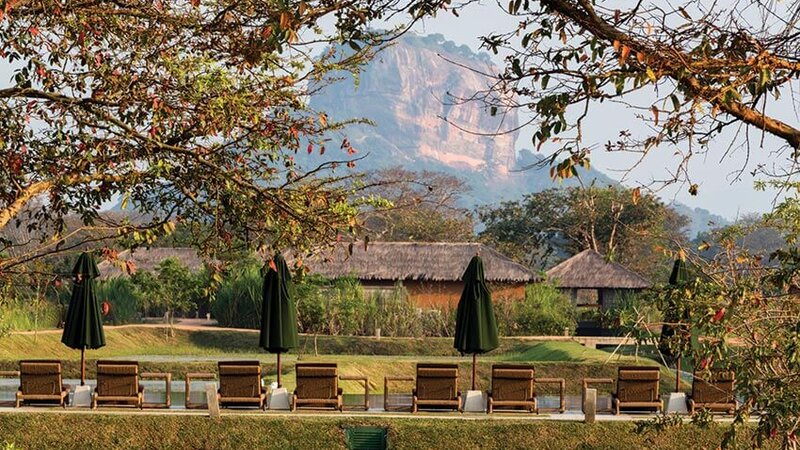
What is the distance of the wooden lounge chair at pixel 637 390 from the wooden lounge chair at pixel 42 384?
284 inches

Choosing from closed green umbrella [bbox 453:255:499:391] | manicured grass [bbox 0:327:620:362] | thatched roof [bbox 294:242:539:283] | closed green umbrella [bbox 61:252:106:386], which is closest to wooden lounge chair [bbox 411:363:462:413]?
closed green umbrella [bbox 453:255:499:391]

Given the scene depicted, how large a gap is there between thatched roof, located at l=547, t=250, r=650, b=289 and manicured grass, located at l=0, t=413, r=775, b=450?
2251 centimetres

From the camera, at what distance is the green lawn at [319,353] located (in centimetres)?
2142

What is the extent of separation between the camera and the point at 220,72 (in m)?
8.65

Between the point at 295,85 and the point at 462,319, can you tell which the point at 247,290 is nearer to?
the point at 462,319

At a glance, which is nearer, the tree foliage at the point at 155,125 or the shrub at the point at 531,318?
the tree foliage at the point at 155,125

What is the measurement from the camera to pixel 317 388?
1576 centimetres

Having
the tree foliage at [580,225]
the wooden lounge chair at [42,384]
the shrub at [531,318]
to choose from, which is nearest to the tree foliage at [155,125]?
the wooden lounge chair at [42,384]

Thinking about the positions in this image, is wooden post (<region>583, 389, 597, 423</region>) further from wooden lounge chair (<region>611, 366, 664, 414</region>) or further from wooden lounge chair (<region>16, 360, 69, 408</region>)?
wooden lounge chair (<region>16, 360, 69, 408</region>)

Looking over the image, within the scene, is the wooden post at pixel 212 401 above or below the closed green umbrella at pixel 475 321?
below

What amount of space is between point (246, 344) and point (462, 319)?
12.6 meters

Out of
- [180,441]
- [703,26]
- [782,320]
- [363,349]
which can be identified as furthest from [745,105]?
[363,349]

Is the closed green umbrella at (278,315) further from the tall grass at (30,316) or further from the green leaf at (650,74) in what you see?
the green leaf at (650,74)

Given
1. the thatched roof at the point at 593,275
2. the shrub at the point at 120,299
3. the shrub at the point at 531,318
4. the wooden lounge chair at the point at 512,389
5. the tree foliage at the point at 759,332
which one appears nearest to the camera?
the tree foliage at the point at 759,332
